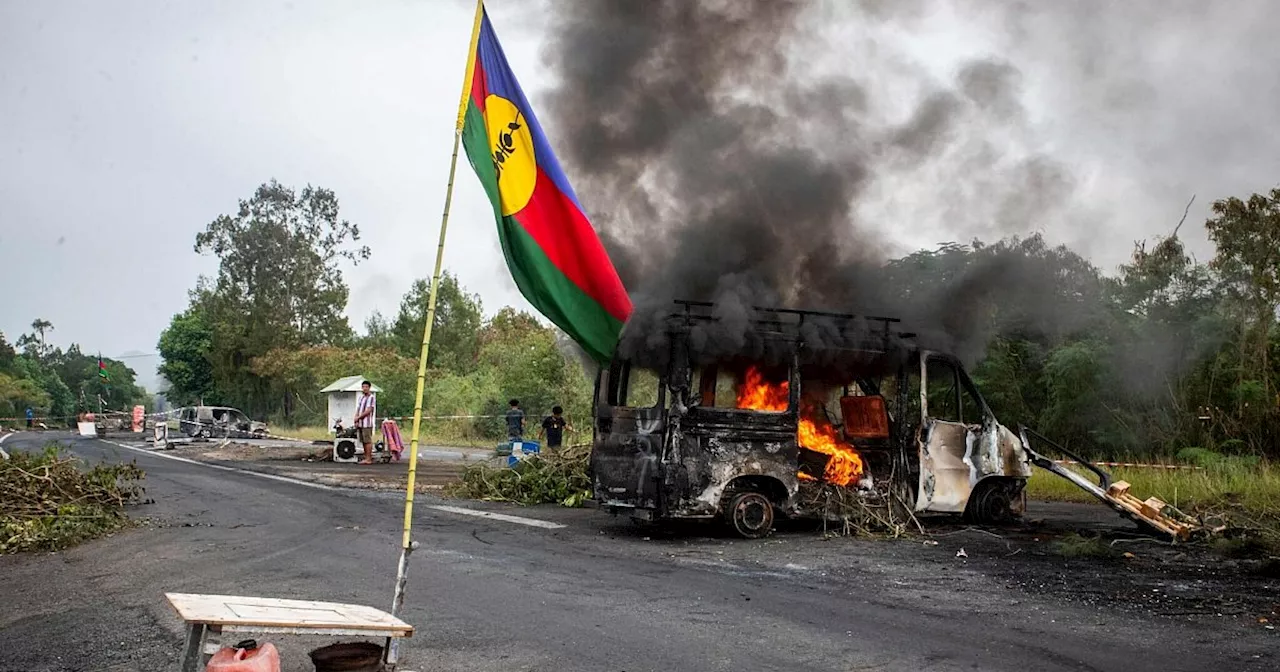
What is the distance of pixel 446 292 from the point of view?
184ft

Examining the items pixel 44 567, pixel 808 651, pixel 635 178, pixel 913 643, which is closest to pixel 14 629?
pixel 44 567

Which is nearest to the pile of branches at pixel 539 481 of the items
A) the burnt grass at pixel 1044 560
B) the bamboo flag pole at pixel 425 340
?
the burnt grass at pixel 1044 560

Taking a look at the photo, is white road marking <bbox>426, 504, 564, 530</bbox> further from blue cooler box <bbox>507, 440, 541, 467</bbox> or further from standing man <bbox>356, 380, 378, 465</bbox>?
standing man <bbox>356, 380, 378, 465</bbox>

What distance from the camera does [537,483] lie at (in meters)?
14.1

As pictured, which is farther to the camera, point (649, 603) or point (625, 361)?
point (625, 361)

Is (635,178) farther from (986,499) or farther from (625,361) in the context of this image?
(986,499)

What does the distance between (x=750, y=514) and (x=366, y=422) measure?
50.4ft

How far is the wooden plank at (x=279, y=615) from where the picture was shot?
3619mm

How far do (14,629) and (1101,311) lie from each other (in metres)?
17.9

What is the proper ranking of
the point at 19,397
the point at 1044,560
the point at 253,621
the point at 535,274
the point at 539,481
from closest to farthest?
the point at 253,621 < the point at 535,274 < the point at 1044,560 < the point at 539,481 < the point at 19,397

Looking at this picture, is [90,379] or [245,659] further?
[90,379]

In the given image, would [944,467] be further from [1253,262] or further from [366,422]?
[366,422]

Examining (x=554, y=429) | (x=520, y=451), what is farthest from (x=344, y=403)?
(x=520, y=451)

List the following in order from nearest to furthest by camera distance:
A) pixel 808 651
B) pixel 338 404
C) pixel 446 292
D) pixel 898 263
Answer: pixel 808 651, pixel 898 263, pixel 338 404, pixel 446 292
